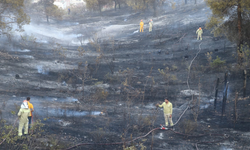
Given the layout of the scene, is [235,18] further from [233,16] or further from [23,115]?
[23,115]

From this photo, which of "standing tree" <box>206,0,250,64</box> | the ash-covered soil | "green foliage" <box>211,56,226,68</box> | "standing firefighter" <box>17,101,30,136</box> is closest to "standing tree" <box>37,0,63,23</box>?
the ash-covered soil

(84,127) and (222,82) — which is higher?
(222,82)

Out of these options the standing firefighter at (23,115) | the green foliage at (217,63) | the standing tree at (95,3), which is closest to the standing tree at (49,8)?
the standing tree at (95,3)

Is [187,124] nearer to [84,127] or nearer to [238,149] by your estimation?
[238,149]

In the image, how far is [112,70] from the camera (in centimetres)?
1772

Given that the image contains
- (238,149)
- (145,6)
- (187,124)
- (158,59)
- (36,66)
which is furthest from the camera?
(145,6)

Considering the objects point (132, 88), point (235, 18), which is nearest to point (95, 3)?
point (132, 88)

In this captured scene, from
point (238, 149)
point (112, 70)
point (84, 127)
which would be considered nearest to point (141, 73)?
point (112, 70)

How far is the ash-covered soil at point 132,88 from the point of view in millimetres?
8859

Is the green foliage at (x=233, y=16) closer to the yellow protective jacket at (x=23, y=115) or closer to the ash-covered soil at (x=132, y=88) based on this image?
the ash-covered soil at (x=132, y=88)

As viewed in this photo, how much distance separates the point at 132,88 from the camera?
14.7 meters

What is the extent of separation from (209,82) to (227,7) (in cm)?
504

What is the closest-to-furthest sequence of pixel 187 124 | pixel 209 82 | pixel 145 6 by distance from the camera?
1. pixel 187 124
2. pixel 209 82
3. pixel 145 6

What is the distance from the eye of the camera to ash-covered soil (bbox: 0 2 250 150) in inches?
349
